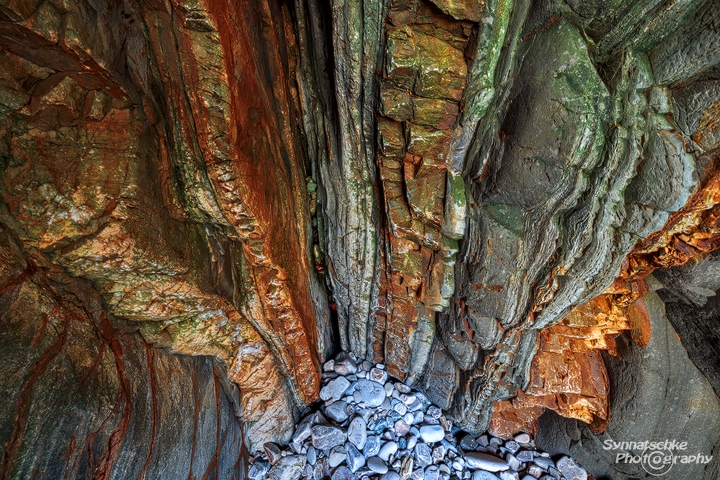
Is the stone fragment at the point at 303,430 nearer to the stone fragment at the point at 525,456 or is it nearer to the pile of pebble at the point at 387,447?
the pile of pebble at the point at 387,447

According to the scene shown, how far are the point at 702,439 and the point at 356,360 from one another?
3.88 metres

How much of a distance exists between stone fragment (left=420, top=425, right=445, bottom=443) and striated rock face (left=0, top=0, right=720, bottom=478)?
43.8 inches

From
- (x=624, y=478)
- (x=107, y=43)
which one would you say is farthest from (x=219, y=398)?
(x=624, y=478)

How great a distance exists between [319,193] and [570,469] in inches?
176

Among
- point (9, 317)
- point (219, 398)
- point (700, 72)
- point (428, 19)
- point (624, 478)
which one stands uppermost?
point (428, 19)

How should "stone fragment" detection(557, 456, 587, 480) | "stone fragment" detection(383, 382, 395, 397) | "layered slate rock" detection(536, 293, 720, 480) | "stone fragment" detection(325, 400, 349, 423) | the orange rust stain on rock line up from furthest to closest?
"stone fragment" detection(383, 382, 395, 397)
"stone fragment" detection(325, 400, 349, 423)
"stone fragment" detection(557, 456, 587, 480)
"layered slate rock" detection(536, 293, 720, 480)
the orange rust stain on rock

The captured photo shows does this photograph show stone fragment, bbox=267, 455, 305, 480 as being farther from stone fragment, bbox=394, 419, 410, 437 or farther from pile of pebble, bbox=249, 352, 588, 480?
stone fragment, bbox=394, 419, 410, 437

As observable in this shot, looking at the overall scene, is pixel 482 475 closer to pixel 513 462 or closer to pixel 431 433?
pixel 513 462

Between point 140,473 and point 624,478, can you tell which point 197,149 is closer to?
point 140,473

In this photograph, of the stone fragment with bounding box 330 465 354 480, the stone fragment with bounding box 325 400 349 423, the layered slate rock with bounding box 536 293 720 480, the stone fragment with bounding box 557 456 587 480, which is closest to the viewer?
the layered slate rock with bounding box 536 293 720 480

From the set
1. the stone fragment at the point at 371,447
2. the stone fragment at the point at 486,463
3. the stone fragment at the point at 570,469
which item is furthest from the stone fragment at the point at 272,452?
the stone fragment at the point at 570,469

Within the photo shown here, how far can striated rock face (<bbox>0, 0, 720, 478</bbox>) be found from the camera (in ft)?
6.79

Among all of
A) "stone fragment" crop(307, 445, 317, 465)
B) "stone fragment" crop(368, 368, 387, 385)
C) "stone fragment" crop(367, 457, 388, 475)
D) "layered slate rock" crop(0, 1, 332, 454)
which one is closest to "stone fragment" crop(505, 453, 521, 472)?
"stone fragment" crop(367, 457, 388, 475)

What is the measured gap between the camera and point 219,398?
3449mm
